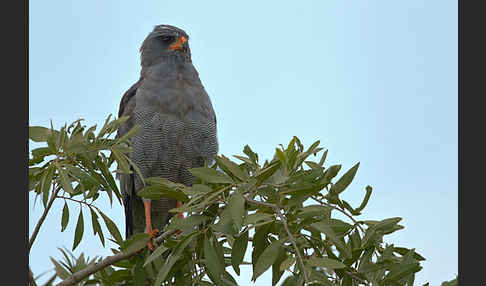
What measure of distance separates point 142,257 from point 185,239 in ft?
2.61

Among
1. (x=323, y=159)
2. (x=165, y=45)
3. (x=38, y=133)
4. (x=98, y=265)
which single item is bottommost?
(x=98, y=265)

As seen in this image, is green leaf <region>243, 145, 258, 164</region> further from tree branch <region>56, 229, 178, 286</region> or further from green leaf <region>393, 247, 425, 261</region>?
green leaf <region>393, 247, 425, 261</region>

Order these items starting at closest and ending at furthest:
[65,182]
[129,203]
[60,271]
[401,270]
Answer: [401,270] → [65,182] → [60,271] → [129,203]

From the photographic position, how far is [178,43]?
6.65 metres

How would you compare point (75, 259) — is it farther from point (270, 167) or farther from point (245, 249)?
point (270, 167)

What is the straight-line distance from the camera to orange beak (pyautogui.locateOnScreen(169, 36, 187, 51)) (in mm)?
6613

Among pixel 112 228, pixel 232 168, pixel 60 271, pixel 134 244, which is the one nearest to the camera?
pixel 232 168

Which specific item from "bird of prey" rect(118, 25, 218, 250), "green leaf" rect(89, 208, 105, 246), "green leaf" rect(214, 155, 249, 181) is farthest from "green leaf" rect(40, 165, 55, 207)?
"bird of prey" rect(118, 25, 218, 250)

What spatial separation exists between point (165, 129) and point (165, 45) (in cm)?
127

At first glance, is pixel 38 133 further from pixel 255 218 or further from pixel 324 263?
pixel 324 263

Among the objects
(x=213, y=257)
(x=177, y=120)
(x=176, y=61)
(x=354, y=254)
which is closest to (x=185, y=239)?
(x=213, y=257)

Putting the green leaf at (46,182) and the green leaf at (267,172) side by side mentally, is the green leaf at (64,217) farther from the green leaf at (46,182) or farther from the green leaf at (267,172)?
the green leaf at (267,172)

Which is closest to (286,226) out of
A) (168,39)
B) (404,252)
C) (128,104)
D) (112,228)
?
(404,252)

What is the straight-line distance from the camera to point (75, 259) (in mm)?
4684
